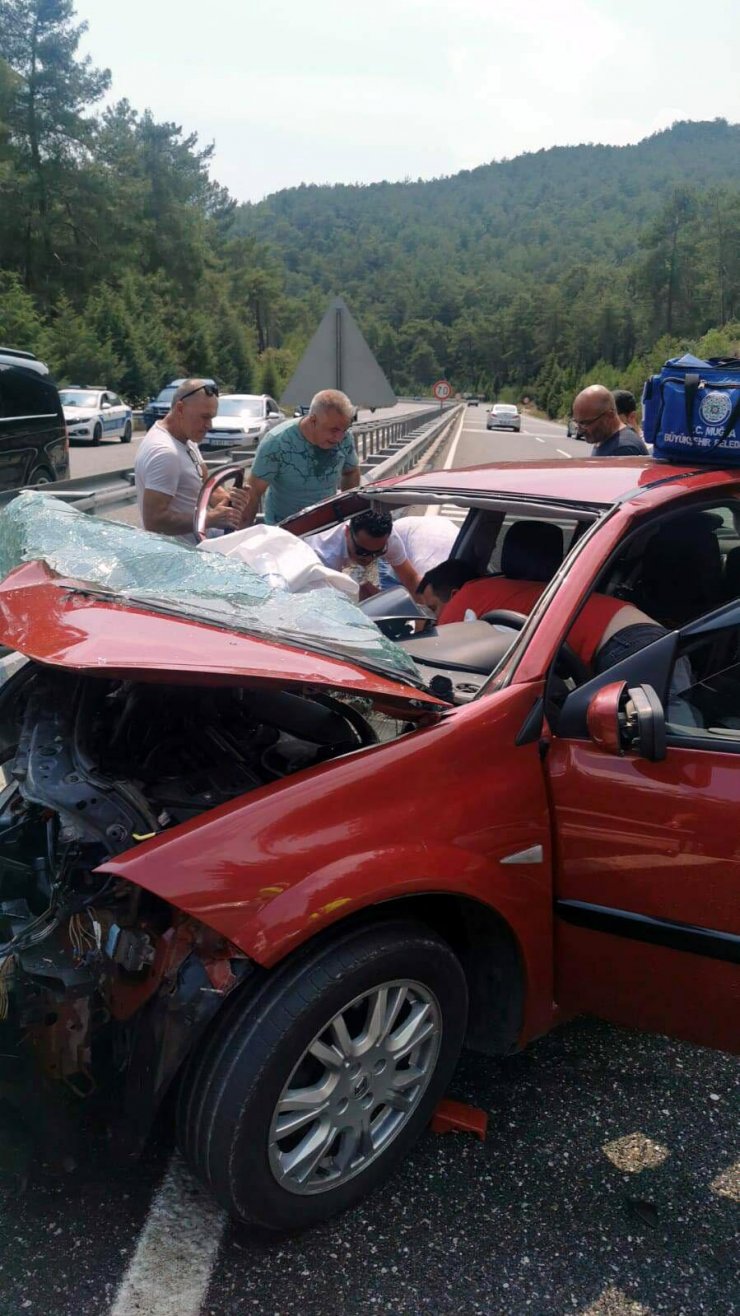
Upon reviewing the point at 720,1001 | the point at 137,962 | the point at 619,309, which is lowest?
the point at 720,1001

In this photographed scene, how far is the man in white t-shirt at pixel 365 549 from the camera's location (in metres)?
3.88

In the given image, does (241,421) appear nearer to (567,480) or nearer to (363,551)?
(363,551)

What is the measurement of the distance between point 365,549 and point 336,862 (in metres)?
2.14

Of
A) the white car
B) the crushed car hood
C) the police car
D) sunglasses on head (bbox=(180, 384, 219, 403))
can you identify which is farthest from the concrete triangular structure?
the police car

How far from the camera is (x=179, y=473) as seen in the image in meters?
4.94

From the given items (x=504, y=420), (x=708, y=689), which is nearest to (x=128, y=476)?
(x=708, y=689)

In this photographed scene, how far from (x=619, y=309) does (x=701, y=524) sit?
13046cm

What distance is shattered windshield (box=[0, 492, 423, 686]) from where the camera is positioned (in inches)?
90.4

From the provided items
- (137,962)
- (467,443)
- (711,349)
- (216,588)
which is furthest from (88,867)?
(711,349)

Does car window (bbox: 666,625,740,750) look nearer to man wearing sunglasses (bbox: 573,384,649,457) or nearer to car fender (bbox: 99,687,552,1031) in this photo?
car fender (bbox: 99,687,552,1031)

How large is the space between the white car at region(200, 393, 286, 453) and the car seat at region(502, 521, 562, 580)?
18.0 meters

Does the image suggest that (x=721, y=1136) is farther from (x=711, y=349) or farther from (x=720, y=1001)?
(x=711, y=349)

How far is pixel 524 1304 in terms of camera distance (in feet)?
6.48

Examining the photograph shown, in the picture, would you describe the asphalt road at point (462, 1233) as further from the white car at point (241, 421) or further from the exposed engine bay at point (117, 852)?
the white car at point (241, 421)
